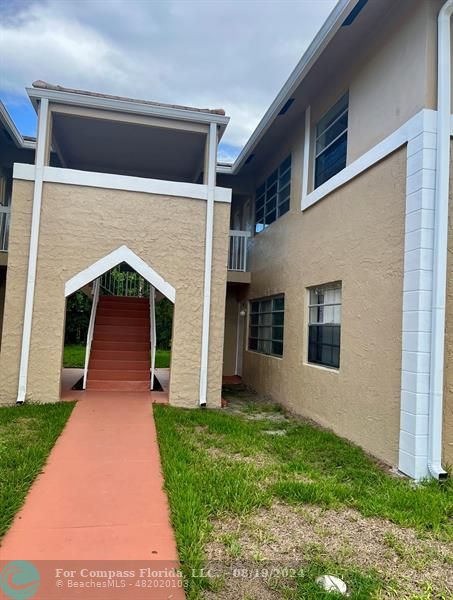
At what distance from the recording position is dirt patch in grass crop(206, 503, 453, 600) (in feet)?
8.98

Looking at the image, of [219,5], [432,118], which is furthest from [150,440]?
[219,5]

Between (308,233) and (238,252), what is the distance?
411 cm

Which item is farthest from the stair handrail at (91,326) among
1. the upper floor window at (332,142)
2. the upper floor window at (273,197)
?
the upper floor window at (332,142)

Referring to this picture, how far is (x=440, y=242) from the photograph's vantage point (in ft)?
15.4

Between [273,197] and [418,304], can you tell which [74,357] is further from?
[418,304]

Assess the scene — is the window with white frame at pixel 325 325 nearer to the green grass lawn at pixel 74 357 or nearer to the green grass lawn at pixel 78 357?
the green grass lawn at pixel 78 357

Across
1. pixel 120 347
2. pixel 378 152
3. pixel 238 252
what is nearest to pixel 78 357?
pixel 120 347

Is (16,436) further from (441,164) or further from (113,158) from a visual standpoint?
(113,158)

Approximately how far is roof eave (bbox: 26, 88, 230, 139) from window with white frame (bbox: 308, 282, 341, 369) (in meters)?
3.87

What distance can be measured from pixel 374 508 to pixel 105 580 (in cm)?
245

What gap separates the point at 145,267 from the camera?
789cm

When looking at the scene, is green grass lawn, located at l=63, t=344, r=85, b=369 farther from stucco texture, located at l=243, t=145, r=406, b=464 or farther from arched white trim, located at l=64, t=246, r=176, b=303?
stucco texture, located at l=243, t=145, r=406, b=464

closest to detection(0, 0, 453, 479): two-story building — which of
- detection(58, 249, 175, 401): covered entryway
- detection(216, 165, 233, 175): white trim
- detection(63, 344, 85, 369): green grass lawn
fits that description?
detection(58, 249, 175, 401): covered entryway

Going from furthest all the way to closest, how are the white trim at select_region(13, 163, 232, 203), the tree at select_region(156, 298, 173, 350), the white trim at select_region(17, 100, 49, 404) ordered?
the tree at select_region(156, 298, 173, 350) < the white trim at select_region(13, 163, 232, 203) < the white trim at select_region(17, 100, 49, 404)
